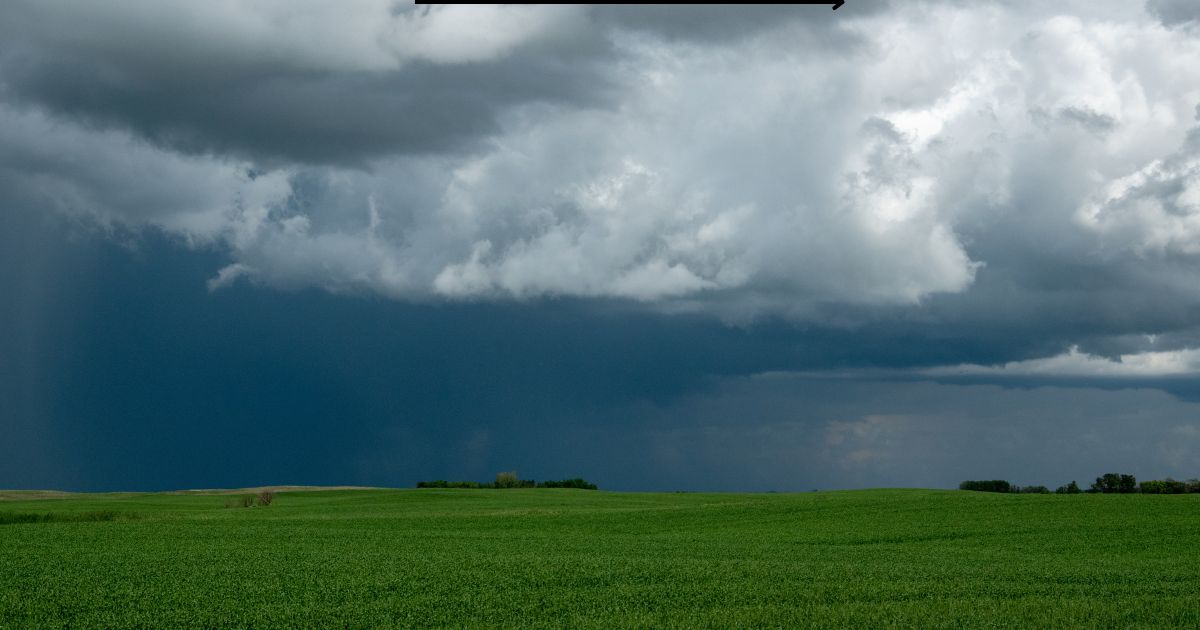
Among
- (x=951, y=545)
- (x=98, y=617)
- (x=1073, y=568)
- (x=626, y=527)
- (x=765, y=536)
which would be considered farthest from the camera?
(x=626, y=527)

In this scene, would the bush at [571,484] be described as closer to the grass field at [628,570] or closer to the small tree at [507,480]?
the small tree at [507,480]

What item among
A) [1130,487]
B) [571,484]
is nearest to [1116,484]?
[1130,487]

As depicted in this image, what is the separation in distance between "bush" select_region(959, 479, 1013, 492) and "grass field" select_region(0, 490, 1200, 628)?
1606 cm

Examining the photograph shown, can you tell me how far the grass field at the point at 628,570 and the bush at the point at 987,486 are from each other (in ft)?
52.7

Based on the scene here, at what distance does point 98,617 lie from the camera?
12.5m

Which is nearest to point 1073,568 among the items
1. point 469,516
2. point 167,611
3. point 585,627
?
point 585,627

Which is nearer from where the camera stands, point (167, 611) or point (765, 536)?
point (167, 611)

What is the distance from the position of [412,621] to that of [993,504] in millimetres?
31094

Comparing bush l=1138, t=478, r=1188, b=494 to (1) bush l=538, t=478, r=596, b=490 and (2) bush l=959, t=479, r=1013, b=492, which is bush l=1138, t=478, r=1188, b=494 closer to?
(2) bush l=959, t=479, r=1013, b=492

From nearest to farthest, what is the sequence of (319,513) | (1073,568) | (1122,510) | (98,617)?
(98,617) < (1073,568) < (1122,510) < (319,513)

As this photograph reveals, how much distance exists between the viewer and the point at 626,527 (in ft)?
105

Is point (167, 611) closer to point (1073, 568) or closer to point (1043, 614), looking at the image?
point (1043, 614)

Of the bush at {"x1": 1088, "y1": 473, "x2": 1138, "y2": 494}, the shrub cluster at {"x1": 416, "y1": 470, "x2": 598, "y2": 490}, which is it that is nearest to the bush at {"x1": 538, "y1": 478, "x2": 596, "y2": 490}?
the shrub cluster at {"x1": 416, "y1": 470, "x2": 598, "y2": 490}

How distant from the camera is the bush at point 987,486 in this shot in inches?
2014
